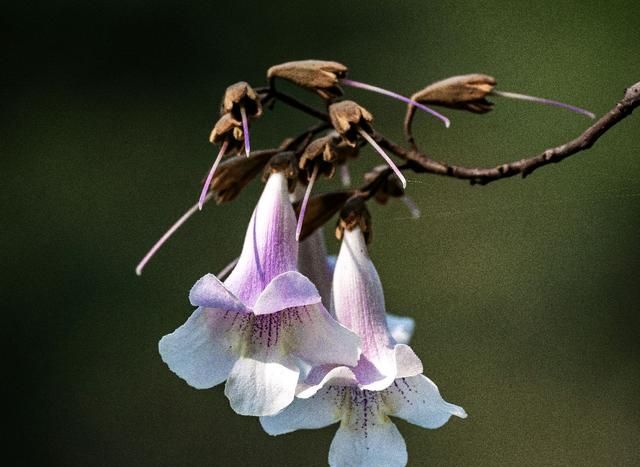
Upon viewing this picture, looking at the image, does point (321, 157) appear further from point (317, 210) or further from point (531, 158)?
point (531, 158)

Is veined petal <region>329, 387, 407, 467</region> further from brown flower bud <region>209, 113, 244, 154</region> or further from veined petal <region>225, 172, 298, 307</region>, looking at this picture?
brown flower bud <region>209, 113, 244, 154</region>

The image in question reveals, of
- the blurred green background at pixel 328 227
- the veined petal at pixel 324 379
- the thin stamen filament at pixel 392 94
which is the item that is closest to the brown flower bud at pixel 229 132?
the thin stamen filament at pixel 392 94

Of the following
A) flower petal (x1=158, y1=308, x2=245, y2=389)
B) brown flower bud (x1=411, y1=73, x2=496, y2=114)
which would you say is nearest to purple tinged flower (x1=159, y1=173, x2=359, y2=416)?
flower petal (x1=158, y1=308, x2=245, y2=389)

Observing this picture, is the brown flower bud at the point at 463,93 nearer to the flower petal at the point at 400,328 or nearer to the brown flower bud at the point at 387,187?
the brown flower bud at the point at 387,187

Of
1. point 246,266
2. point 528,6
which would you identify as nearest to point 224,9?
point 528,6

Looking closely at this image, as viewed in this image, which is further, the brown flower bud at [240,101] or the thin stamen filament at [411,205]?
the thin stamen filament at [411,205]

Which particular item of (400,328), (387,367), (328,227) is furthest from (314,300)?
(328,227)
